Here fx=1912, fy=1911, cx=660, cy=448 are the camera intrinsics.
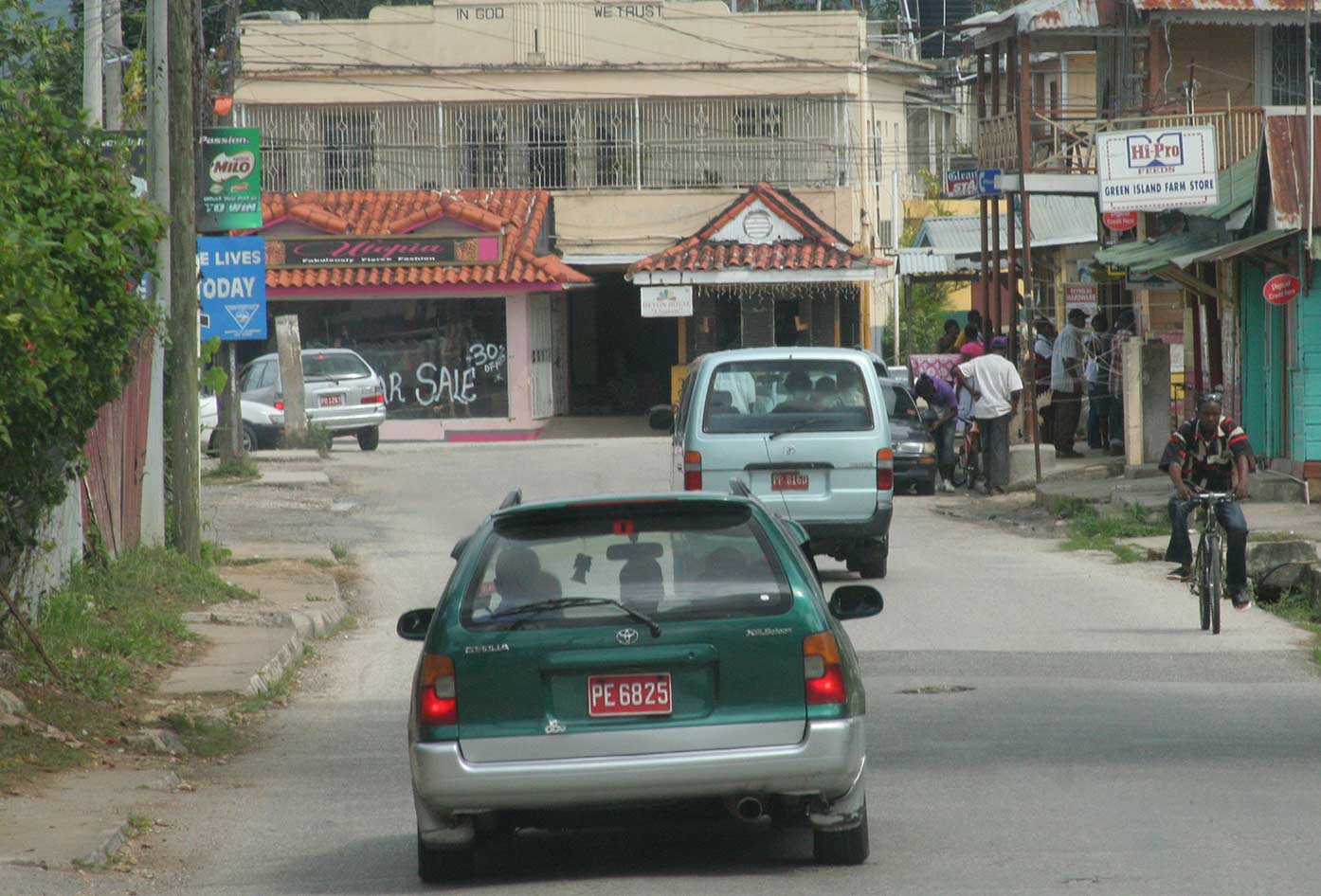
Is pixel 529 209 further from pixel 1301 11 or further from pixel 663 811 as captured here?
pixel 663 811

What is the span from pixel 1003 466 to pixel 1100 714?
14.8 m

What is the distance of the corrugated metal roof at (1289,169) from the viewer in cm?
2095

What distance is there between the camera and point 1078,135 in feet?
93.1

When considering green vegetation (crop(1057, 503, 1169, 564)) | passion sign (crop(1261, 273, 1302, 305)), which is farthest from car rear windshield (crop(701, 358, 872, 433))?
passion sign (crop(1261, 273, 1302, 305))

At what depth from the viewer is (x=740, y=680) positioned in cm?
681

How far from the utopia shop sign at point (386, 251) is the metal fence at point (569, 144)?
10.2 feet

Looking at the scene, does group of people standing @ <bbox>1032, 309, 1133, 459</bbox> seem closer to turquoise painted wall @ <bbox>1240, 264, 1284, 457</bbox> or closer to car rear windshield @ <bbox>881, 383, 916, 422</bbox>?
car rear windshield @ <bbox>881, 383, 916, 422</bbox>

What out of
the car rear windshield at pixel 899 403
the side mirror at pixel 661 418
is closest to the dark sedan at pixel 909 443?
the car rear windshield at pixel 899 403

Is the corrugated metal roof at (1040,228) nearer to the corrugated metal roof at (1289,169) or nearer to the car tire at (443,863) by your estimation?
the corrugated metal roof at (1289,169)

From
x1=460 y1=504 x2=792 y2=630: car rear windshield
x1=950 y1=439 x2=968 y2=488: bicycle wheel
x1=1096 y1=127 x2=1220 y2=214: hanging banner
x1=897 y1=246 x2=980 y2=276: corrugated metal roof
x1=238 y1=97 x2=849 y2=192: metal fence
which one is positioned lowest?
x1=950 y1=439 x2=968 y2=488: bicycle wheel

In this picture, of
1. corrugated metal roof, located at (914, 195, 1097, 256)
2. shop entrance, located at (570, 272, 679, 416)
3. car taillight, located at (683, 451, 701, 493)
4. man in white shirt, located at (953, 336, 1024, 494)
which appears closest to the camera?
car taillight, located at (683, 451, 701, 493)

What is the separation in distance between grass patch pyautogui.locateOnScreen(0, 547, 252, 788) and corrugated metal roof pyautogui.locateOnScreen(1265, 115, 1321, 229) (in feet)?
39.6

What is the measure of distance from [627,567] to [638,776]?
2.79 feet

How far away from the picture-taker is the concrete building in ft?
137
